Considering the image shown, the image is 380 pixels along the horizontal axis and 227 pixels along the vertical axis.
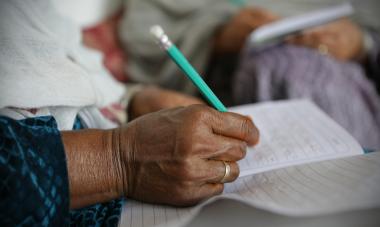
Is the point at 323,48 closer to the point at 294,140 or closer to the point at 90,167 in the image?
the point at 294,140

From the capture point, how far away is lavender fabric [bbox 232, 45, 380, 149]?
31.5 inches

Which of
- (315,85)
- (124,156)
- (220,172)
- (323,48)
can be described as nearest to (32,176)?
(124,156)

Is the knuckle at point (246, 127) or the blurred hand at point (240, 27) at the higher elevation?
the blurred hand at point (240, 27)

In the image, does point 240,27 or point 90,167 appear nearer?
point 90,167

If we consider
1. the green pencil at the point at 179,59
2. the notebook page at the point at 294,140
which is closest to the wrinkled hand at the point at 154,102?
the notebook page at the point at 294,140

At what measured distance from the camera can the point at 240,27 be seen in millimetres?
986

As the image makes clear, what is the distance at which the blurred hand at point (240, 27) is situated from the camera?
3.18 ft

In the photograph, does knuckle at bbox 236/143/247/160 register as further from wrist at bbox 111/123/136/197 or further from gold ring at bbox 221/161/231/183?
wrist at bbox 111/123/136/197

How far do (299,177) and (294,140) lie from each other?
0.12 metres

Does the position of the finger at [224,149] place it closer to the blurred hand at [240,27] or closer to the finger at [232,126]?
the finger at [232,126]

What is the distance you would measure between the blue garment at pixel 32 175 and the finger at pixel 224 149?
7.3 inches

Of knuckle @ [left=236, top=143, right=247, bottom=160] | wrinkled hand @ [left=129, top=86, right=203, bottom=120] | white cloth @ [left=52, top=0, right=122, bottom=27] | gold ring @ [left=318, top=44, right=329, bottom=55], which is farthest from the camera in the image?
white cloth @ [left=52, top=0, right=122, bottom=27]

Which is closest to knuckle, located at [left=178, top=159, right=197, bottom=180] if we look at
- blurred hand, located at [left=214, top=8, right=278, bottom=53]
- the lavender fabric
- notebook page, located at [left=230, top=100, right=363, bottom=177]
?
notebook page, located at [left=230, top=100, right=363, bottom=177]

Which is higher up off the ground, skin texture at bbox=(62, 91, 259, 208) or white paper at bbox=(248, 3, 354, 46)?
white paper at bbox=(248, 3, 354, 46)
